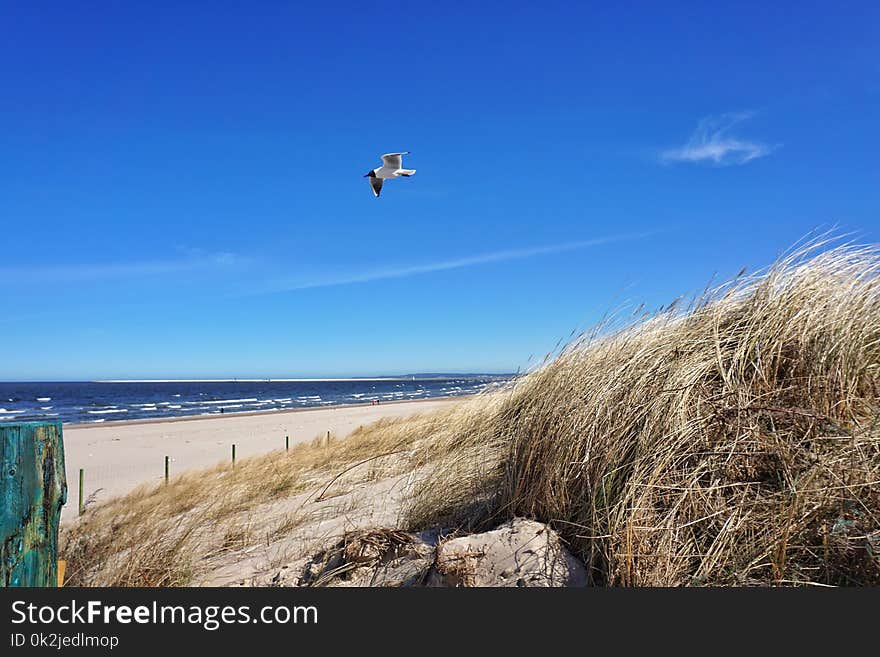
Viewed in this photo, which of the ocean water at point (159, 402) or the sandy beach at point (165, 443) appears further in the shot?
the ocean water at point (159, 402)

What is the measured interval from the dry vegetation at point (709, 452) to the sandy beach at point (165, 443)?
8101mm

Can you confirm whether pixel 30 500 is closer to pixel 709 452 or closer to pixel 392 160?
pixel 709 452

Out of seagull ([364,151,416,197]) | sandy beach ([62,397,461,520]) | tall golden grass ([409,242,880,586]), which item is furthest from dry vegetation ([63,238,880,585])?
sandy beach ([62,397,461,520])

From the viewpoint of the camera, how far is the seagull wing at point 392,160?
7626 millimetres

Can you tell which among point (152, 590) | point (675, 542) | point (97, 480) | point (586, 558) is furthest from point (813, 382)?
point (97, 480)

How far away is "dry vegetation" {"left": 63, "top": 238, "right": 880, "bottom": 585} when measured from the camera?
332 cm

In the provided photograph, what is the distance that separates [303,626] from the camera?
312cm

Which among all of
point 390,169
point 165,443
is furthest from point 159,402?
point 390,169

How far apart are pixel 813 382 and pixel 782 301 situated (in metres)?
0.79

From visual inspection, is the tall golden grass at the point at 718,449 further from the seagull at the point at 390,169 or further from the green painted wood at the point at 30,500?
the seagull at the point at 390,169

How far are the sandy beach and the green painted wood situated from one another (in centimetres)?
996

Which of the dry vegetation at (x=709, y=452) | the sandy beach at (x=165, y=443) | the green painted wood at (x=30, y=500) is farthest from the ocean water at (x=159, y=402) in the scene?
the green painted wood at (x=30, y=500)

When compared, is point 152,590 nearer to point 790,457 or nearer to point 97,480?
point 790,457

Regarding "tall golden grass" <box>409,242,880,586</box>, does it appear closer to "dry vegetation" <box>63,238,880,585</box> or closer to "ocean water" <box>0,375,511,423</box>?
Answer: "dry vegetation" <box>63,238,880,585</box>
